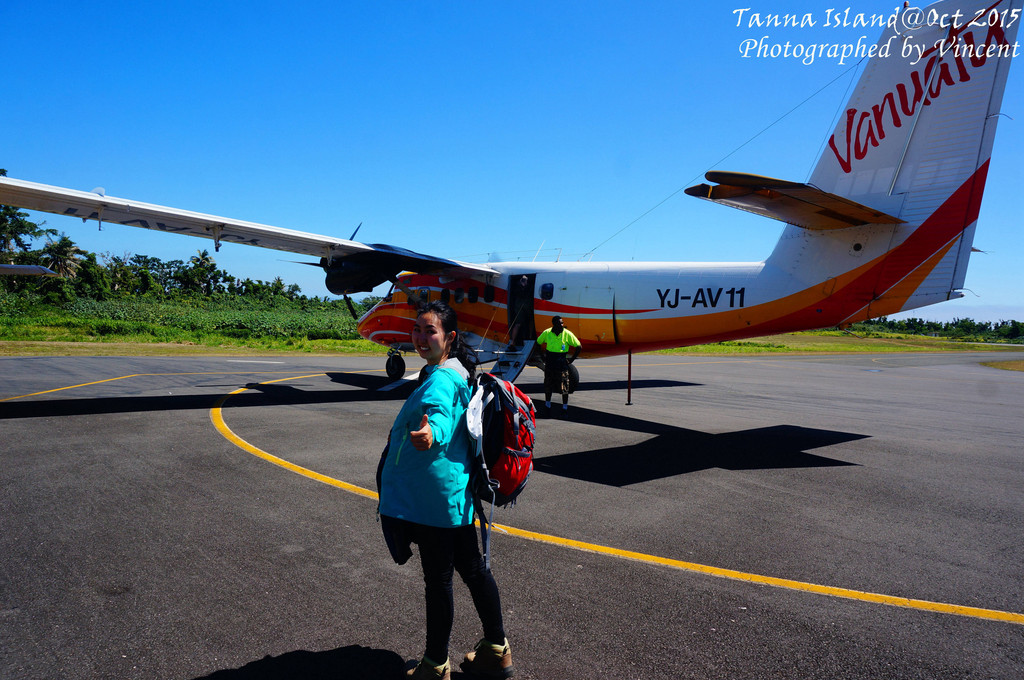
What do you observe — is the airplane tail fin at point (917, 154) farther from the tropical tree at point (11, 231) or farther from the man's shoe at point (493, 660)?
the tropical tree at point (11, 231)

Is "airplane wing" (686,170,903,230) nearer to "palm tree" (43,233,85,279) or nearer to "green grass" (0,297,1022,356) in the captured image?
"green grass" (0,297,1022,356)

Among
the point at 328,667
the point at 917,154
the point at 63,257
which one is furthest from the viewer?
the point at 63,257

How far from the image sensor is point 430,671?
2.95m

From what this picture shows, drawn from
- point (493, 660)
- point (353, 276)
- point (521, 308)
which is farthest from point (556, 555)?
point (353, 276)

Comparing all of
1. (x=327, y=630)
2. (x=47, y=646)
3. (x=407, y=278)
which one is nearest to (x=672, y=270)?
(x=407, y=278)

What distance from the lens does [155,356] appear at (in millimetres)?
23438

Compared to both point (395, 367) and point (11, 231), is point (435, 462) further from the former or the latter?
point (11, 231)

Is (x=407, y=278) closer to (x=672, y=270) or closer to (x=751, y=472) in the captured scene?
(x=672, y=270)

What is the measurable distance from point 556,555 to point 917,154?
860 centimetres

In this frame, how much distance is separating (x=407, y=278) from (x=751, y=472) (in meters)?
13.1

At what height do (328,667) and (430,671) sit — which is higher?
(430,671)

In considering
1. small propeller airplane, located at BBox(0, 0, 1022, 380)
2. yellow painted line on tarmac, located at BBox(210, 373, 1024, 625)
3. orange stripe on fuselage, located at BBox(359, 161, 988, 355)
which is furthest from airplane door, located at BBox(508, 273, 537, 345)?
yellow painted line on tarmac, located at BBox(210, 373, 1024, 625)

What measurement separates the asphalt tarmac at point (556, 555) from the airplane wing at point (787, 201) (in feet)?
11.7

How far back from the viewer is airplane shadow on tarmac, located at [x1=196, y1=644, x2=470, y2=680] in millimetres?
3027
